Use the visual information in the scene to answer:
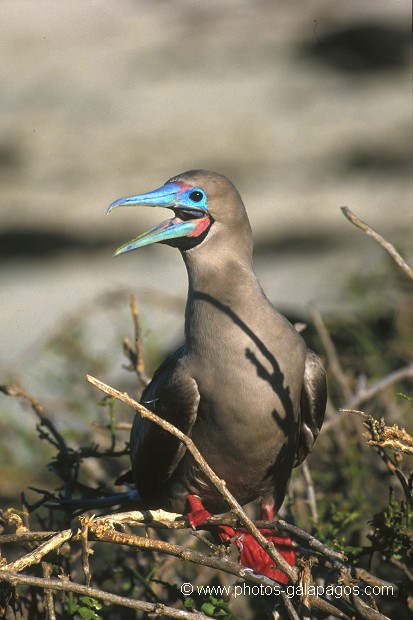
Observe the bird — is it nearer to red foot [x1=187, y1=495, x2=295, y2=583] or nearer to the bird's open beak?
the bird's open beak

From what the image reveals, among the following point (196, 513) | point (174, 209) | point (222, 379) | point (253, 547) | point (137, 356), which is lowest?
point (253, 547)

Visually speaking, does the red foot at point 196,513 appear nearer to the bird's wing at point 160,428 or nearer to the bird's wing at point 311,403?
the bird's wing at point 160,428

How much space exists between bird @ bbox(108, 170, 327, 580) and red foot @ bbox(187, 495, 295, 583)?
19cm

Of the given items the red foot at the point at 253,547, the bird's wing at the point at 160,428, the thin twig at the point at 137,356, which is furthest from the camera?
the thin twig at the point at 137,356

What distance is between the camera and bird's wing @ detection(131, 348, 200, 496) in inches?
167

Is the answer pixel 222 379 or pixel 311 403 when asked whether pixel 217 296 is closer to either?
pixel 222 379

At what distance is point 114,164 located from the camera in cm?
805

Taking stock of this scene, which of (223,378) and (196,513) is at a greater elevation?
(223,378)

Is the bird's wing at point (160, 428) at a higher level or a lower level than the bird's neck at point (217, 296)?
lower

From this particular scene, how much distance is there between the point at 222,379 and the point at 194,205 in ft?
2.59

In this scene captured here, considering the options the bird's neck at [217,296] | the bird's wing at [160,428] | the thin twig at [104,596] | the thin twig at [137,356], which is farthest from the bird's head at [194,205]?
the thin twig at [104,596]

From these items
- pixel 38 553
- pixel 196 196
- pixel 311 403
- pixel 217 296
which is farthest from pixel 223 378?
pixel 38 553

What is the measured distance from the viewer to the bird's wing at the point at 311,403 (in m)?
4.43

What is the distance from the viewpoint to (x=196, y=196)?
14.5ft
